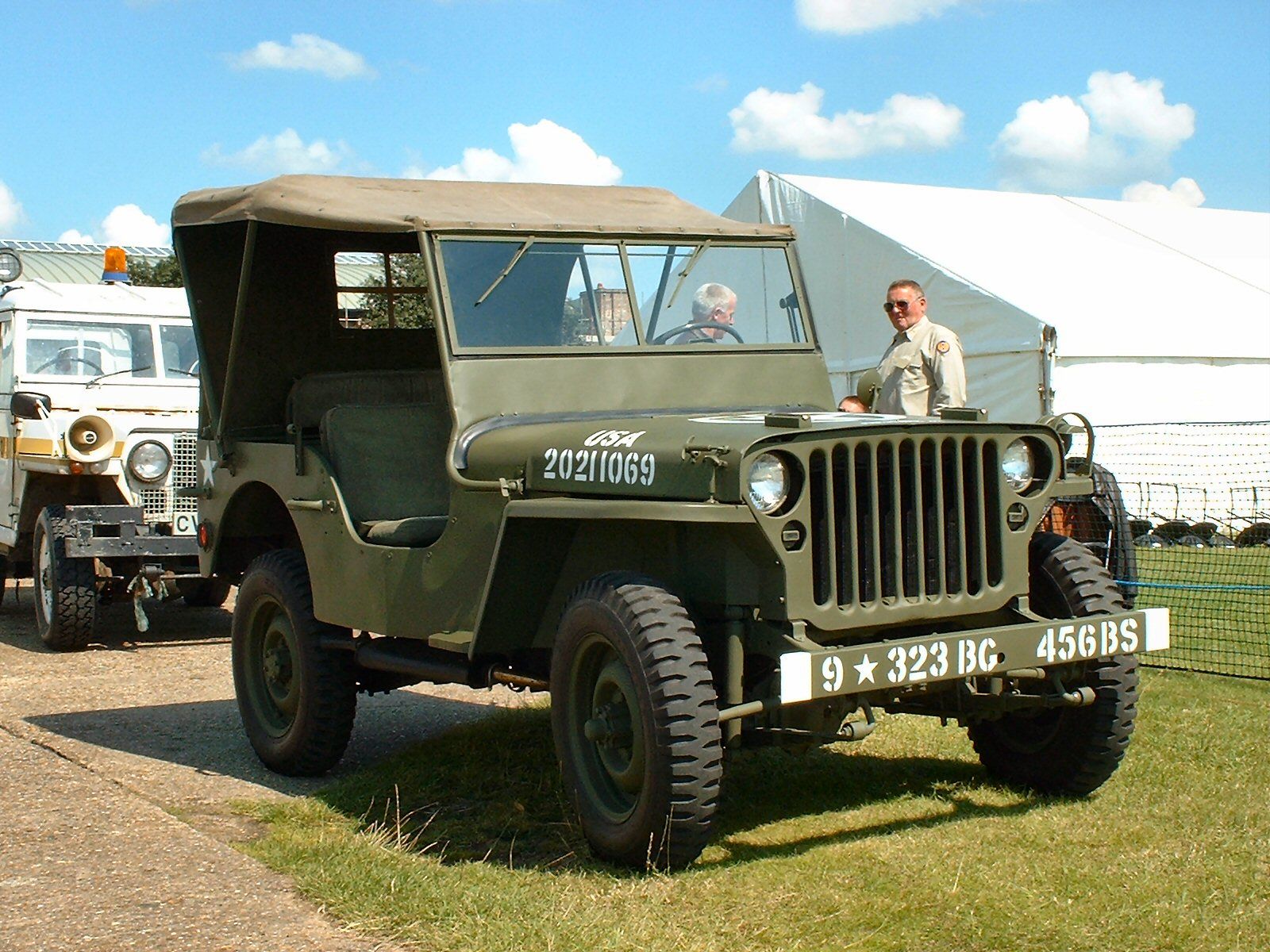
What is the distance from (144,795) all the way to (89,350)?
5728mm

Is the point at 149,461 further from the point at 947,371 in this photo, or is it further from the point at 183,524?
the point at 947,371

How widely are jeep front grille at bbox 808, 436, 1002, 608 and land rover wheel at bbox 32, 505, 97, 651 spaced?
6.58m

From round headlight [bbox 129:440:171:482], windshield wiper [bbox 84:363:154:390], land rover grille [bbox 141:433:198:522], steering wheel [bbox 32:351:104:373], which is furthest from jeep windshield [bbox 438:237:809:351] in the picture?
→ steering wheel [bbox 32:351:104:373]

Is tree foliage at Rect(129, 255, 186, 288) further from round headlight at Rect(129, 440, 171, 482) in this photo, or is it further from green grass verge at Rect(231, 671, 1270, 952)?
green grass verge at Rect(231, 671, 1270, 952)

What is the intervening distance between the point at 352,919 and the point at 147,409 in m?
6.84

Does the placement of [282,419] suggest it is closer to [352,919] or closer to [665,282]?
[665,282]

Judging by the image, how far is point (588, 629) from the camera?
14.3 feet

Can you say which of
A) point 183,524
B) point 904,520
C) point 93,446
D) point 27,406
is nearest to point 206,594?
point 183,524

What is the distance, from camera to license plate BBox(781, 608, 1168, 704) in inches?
158

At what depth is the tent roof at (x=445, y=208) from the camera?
5.46 meters

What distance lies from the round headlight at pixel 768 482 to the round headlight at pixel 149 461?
659 cm

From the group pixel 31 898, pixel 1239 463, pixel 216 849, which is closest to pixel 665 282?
pixel 216 849

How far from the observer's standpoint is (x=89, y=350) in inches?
414

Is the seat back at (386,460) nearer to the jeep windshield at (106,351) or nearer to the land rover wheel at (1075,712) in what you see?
the land rover wheel at (1075,712)
